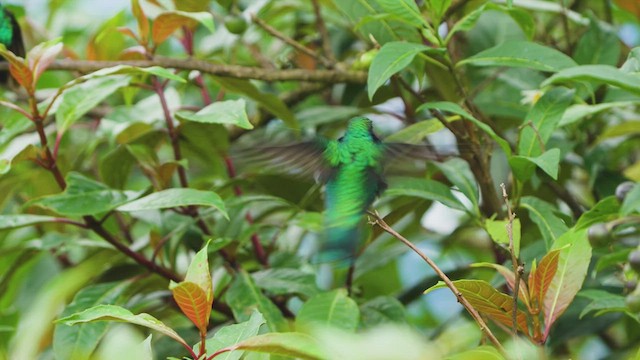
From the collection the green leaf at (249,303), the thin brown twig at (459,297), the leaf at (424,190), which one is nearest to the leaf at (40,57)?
the green leaf at (249,303)

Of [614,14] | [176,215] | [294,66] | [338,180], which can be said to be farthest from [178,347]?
[614,14]

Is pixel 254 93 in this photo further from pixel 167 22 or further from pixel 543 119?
pixel 543 119

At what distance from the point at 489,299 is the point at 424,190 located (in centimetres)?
45

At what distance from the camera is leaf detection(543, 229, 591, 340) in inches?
46.1

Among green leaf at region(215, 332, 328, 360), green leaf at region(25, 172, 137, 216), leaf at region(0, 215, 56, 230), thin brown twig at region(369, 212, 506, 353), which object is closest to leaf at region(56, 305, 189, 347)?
green leaf at region(215, 332, 328, 360)

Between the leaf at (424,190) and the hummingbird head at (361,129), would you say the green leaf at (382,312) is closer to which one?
the leaf at (424,190)

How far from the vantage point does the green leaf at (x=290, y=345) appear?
818 millimetres

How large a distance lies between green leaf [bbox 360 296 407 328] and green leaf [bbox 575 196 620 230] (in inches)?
14.4

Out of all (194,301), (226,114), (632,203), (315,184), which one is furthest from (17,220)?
(632,203)

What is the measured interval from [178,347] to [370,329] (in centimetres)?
42

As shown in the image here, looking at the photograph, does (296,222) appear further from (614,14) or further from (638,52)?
(614,14)

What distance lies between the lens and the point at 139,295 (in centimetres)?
173

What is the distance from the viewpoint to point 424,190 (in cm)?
154

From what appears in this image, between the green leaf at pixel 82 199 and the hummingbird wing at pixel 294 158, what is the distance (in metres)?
0.22
